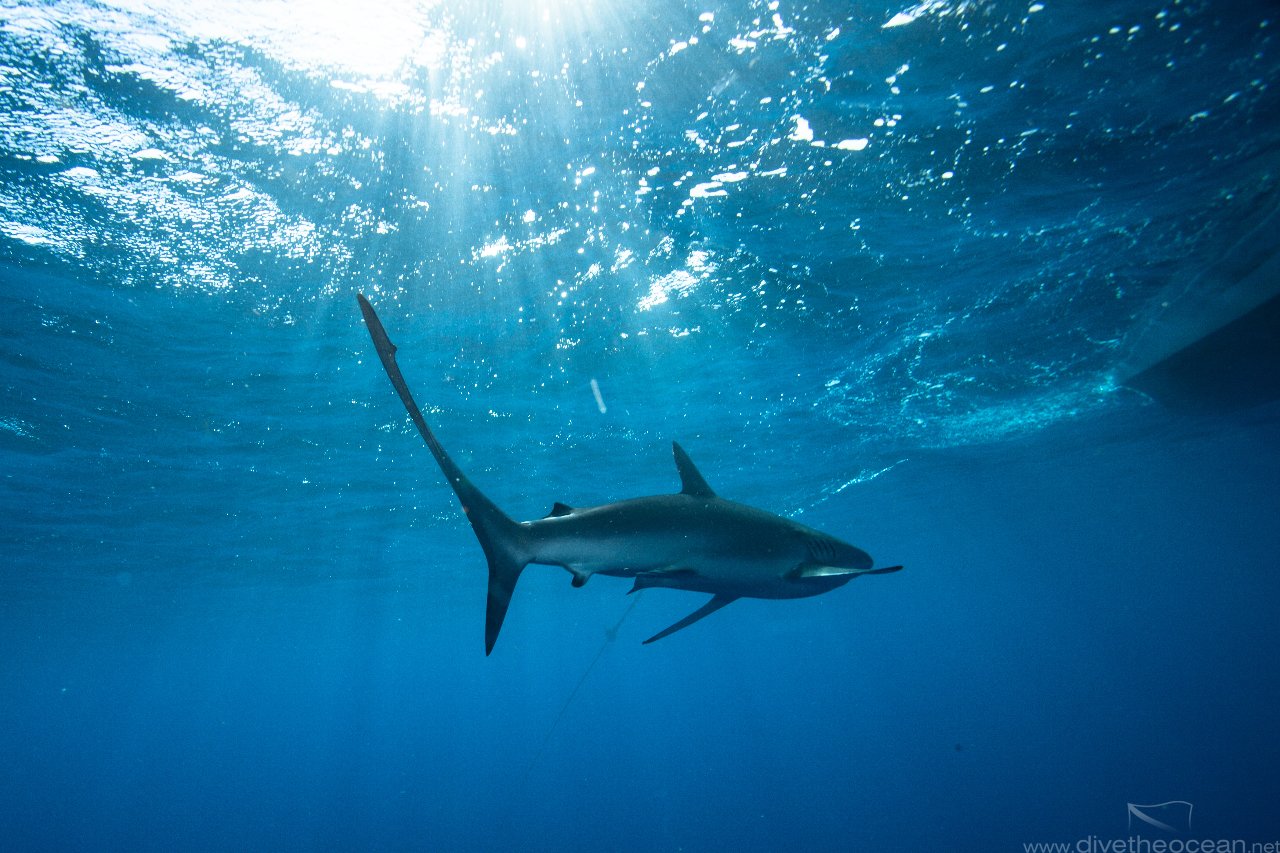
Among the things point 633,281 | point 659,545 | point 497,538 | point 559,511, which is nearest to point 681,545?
point 659,545

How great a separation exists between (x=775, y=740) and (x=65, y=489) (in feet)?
185

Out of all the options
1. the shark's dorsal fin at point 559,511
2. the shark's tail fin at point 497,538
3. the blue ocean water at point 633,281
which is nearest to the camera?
the shark's tail fin at point 497,538

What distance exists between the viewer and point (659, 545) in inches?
119

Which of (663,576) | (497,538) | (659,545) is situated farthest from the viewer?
(663,576)

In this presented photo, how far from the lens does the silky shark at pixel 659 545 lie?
284cm

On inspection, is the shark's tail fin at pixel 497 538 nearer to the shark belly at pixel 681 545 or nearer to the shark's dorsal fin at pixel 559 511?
the shark belly at pixel 681 545

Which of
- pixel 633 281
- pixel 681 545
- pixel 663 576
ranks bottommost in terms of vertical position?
pixel 663 576

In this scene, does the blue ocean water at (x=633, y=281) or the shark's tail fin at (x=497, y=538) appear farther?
the blue ocean water at (x=633, y=281)

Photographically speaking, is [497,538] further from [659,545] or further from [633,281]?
[633,281]

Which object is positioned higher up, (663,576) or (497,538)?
(497,538)

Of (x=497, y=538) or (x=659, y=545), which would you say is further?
(x=659, y=545)

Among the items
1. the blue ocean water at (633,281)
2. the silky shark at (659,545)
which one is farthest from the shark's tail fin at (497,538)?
the blue ocean water at (633,281)

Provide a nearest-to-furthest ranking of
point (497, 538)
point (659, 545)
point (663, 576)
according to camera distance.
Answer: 1. point (497, 538)
2. point (659, 545)
3. point (663, 576)

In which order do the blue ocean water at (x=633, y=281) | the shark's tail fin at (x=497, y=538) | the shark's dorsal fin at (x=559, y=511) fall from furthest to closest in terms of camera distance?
the blue ocean water at (x=633, y=281) → the shark's dorsal fin at (x=559, y=511) → the shark's tail fin at (x=497, y=538)
